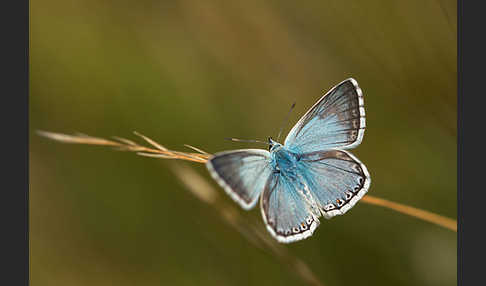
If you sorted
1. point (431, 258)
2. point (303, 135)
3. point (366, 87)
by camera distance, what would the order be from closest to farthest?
1. point (303, 135)
2. point (431, 258)
3. point (366, 87)

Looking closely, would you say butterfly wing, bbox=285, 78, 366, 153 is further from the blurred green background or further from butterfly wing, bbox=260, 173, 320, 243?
the blurred green background

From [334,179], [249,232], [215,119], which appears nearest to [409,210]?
[334,179]

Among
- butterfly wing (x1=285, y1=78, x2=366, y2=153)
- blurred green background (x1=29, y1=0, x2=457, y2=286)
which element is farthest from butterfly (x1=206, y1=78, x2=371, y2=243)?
blurred green background (x1=29, y1=0, x2=457, y2=286)

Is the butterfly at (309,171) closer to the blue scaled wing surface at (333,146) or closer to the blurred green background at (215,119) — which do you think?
the blue scaled wing surface at (333,146)

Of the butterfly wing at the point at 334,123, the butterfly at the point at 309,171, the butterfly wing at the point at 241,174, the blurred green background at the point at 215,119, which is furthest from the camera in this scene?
the blurred green background at the point at 215,119

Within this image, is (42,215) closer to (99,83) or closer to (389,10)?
(99,83)

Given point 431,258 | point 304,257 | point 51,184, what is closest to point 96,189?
point 51,184

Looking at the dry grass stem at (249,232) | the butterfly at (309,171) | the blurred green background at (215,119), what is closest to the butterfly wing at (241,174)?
the butterfly at (309,171)
